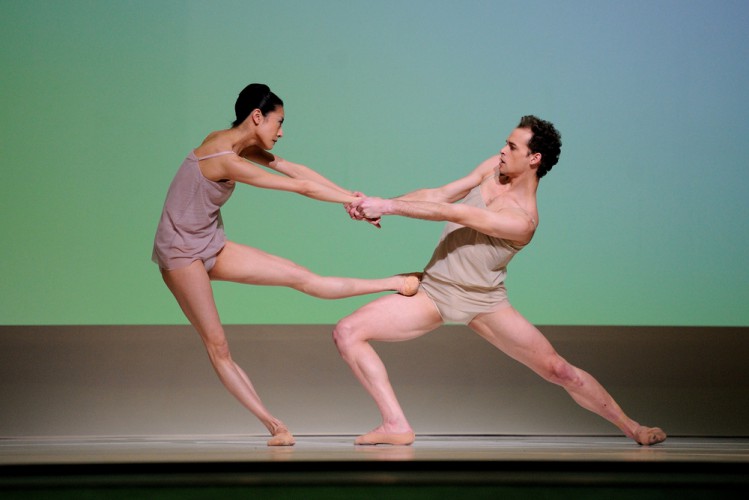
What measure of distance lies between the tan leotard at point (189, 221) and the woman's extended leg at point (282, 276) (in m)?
0.08

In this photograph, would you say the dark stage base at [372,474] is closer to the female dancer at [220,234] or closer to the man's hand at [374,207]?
the female dancer at [220,234]

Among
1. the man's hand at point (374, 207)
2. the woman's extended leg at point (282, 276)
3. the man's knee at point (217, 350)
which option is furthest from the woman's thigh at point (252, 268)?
the man's hand at point (374, 207)

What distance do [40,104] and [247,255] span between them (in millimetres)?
1897

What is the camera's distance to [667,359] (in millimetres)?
5203

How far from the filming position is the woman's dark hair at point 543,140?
3.91 metres

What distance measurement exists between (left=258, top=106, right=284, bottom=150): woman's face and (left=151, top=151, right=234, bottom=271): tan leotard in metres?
0.14

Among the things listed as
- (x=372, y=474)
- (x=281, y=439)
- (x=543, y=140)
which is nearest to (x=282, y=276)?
(x=281, y=439)

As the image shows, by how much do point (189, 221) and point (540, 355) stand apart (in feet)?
4.47

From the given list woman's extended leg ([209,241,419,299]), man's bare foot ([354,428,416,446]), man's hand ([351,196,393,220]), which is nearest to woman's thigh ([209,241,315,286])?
woman's extended leg ([209,241,419,299])

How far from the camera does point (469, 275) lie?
3910 mm

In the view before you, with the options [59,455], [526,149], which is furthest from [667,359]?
[59,455]

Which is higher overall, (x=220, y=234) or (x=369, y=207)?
(x=369, y=207)

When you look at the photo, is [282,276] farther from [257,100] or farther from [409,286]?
[257,100]

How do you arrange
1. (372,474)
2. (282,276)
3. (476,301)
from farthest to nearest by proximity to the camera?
(282,276)
(476,301)
(372,474)
